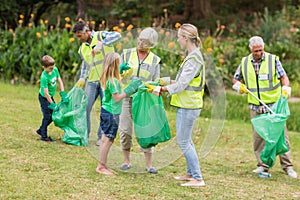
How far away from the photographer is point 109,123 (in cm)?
566

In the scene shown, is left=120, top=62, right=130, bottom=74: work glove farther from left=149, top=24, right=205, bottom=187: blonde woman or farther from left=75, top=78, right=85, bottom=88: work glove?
left=75, top=78, right=85, bottom=88: work glove

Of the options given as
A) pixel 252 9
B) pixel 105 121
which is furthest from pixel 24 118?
pixel 252 9

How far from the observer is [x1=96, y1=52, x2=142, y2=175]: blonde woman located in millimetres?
5504

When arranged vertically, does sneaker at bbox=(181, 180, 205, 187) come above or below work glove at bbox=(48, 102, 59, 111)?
below

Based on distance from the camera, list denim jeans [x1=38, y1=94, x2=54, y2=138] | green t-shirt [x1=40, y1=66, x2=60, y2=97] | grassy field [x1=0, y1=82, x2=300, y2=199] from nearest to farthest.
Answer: grassy field [x1=0, y1=82, x2=300, y2=199] → green t-shirt [x1=40, y1=66, x2=60, y2=97] → denim jeans [x1=38, y1=94, x2=54, y2=138]

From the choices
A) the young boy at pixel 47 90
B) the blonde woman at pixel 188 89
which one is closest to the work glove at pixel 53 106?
the young boy at pixel 47 90

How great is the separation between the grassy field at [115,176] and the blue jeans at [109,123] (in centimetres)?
42

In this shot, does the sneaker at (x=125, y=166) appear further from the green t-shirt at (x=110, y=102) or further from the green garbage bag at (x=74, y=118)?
the green garbage bag at (x=74, y=118)

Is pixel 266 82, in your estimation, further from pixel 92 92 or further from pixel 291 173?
pixel 92 92

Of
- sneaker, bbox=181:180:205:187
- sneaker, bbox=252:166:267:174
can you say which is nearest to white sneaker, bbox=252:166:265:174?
sneaker, bbox=252:166:267:174

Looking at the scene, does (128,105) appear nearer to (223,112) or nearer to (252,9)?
(223,112)

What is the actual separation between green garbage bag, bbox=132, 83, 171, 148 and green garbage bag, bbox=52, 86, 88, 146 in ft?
4.89

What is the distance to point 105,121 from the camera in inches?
224

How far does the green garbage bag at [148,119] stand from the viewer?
5.66 meters
